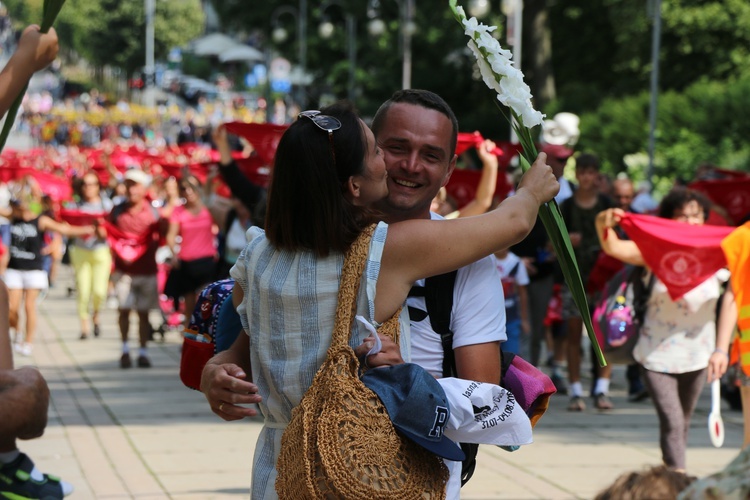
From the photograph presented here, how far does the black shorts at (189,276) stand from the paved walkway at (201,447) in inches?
69.1

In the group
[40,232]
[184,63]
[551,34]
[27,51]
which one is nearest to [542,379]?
[27,51]

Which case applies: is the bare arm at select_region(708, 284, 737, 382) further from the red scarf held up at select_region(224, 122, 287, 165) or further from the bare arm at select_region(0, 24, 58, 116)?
the red scarf held up at select_region(224, 122, 287, 165)

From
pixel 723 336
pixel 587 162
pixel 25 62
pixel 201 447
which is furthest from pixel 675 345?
pixel 25 62

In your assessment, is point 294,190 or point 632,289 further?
point 632,289

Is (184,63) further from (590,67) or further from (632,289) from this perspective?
(632,289)

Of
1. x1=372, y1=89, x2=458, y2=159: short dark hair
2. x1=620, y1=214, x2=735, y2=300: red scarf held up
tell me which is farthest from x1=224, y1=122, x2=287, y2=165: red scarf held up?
x1=372, y1=89, x2=458, y2=159: short dark hair

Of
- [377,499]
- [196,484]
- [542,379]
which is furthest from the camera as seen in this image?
[196,484]

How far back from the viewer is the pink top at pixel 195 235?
1450 centimetres

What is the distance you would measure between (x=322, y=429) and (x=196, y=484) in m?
5.20

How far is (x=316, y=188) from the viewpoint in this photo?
10.4 feet

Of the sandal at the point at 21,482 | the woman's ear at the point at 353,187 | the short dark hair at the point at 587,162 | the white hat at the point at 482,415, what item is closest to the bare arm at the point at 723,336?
the short dark hair at the point at 587,162

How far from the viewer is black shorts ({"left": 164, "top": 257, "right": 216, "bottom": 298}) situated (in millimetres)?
14539

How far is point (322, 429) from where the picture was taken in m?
2.97

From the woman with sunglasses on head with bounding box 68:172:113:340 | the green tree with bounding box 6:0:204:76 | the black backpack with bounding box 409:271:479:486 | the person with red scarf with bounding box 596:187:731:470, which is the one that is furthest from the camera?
the green tree with bounding box 6:0:204:76
